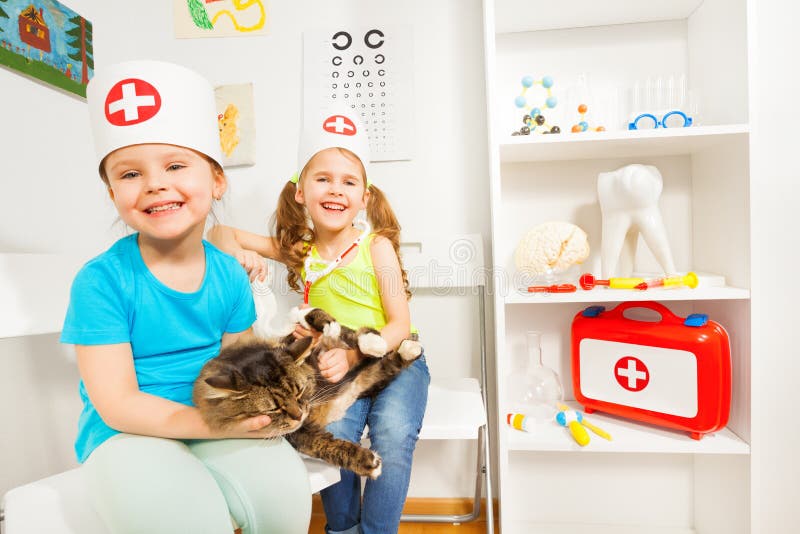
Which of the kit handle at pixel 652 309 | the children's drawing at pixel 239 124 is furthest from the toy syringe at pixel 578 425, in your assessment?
the children's drawing at pixel 239 124

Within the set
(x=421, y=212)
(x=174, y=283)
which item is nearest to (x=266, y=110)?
(x=421, y=212)

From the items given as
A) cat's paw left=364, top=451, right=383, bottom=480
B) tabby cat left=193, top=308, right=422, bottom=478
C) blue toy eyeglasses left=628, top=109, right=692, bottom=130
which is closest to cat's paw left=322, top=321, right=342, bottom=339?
tabby cat left=193, top=308, right=422, bottom=478

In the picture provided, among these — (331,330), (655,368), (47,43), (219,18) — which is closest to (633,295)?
(655,368)

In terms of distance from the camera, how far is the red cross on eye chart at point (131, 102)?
2.20 feet

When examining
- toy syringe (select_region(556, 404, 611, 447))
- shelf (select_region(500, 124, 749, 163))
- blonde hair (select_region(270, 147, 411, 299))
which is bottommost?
toy syringe (select_region(556, 404, 611, 447))

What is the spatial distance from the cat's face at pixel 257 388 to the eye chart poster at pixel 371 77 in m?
0.73

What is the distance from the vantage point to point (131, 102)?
674 millimetres

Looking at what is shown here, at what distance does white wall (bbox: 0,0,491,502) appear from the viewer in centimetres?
113

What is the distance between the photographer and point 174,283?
758 millimetres

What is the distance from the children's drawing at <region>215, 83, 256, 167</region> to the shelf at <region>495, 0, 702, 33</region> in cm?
69

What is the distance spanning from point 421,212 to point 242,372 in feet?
2.46

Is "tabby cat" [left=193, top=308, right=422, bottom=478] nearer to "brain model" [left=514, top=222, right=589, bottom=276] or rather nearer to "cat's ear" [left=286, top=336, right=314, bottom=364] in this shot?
"cat's ear" [left=286, top=336, right=314, bottom=364]

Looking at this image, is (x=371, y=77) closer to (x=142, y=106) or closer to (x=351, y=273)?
(x=351, y=273)

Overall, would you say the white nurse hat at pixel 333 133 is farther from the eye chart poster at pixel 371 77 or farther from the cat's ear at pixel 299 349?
the cat's ear at pixel 299 349
